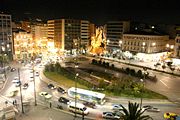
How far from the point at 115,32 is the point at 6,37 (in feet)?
207

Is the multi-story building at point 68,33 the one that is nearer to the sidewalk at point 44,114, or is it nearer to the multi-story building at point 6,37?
the multi-story building at point 6,37

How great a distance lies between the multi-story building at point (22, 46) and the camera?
9838 cm

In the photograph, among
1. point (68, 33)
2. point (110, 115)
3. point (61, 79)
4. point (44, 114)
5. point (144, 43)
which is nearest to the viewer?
point (110, 115)

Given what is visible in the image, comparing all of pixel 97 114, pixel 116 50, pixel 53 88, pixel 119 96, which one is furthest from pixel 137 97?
pixel 116 50

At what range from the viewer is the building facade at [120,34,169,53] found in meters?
96.1

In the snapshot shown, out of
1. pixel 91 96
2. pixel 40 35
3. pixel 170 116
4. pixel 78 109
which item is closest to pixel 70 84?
pixel 91 96

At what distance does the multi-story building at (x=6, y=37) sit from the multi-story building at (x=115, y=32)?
59.2 meters

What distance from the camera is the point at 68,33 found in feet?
414

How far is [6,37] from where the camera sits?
307 feet

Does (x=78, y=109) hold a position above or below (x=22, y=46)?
below

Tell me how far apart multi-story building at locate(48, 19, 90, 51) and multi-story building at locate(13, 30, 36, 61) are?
973 inches

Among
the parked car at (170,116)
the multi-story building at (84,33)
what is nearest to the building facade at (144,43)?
the multi-story building at (84,33)

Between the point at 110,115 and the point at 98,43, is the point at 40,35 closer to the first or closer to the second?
the point at 98,43

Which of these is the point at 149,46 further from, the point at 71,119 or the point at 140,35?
the point at 71,119
